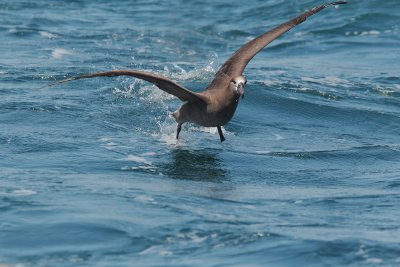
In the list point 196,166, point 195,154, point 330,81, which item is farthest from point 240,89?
point 330,81

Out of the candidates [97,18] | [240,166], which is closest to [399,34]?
[97,18]

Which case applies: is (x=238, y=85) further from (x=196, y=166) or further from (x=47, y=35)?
(x=47, y=35)

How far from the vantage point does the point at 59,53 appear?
910 inches

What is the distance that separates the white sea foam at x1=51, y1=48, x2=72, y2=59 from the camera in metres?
22.7

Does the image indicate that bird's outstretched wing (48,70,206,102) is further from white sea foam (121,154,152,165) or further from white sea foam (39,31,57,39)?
white sea foam (39,31,57,39)

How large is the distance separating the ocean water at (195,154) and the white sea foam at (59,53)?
0.14 meters

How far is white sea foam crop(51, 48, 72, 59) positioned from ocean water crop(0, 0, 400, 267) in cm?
Result: 14

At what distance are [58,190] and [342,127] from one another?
703 centimetres

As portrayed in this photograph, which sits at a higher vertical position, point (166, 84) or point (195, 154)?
point (166, 84)

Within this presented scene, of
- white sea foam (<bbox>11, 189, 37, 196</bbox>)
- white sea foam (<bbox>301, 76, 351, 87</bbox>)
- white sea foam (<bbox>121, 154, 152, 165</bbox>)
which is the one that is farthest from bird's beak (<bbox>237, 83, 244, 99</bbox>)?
white sea foam (<bbox>301, 76, 351, 87</bbox>)

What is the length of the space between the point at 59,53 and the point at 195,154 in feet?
30.0

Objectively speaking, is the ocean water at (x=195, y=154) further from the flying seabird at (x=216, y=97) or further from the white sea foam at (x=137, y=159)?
the flying seabird at (x=216, y=97)

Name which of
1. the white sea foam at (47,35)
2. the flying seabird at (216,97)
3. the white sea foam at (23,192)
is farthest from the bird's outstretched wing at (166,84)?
the white sea foam at (47,35)

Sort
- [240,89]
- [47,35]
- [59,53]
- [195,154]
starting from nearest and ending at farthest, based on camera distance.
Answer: [240,89] → [195,154] → [59,53] → [47,35]
